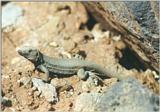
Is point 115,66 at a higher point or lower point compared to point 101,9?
lower

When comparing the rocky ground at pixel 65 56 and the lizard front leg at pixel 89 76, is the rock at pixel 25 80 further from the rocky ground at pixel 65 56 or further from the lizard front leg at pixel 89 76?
the lizard front leg at pixel 89 76

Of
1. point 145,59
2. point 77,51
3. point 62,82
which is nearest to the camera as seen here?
point 62,82

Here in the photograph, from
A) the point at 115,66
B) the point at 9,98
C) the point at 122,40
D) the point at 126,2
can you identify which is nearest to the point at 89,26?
the point at 122,40

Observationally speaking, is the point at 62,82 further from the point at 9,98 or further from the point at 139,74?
the point at 139,74

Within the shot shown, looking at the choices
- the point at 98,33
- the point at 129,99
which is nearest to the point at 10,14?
the point at 98,33

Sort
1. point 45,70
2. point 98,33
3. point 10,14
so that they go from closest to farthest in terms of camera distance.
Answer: point 45,70
point 98,33
point 10,14

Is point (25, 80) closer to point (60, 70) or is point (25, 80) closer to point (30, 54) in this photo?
point (30, 54)

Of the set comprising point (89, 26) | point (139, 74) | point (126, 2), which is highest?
point (126, 2)

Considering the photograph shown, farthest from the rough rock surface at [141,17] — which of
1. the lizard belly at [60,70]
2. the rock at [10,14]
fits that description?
the rock at [10,14]
